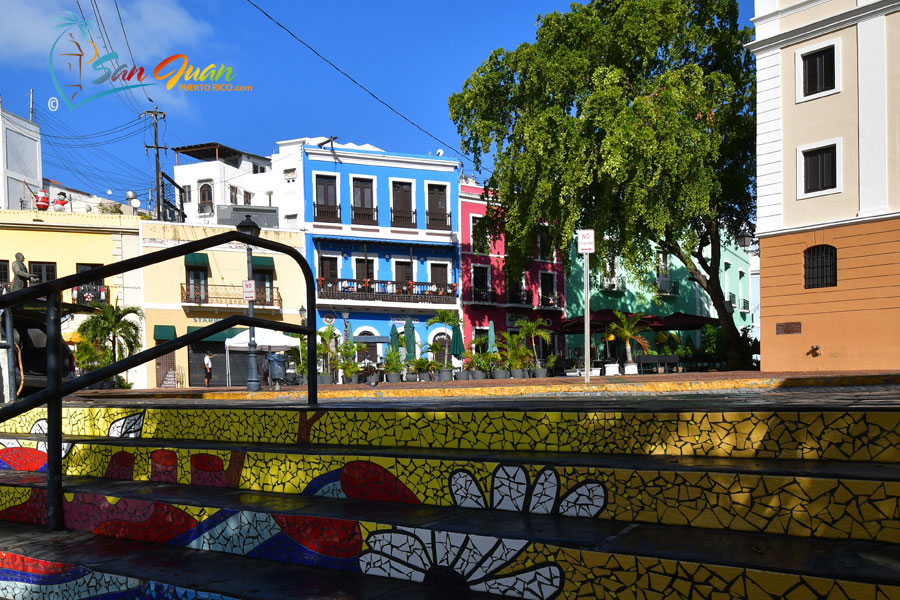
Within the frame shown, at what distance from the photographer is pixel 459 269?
38.0m

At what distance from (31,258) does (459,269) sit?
65.4 ft

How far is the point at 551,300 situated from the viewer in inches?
1588

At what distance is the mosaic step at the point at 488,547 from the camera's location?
6.00ft

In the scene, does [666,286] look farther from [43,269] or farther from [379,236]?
[43,269]

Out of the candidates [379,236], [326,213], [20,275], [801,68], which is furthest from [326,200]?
[20,275]

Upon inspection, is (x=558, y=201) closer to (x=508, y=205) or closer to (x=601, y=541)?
(x=508, y=205)

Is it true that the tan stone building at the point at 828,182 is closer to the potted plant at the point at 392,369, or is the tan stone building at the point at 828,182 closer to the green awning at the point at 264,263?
the potted plant at the point at 392,369

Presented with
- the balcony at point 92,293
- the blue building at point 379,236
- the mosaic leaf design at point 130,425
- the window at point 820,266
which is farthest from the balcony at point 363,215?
the mosaic leaf design at point 130,425

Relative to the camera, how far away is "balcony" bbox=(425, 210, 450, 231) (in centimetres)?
3731

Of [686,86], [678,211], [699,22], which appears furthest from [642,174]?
[699,22]

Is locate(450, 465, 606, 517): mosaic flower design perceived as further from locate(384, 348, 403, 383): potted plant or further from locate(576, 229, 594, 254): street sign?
locate(384, 348, 403, 383): potted plant

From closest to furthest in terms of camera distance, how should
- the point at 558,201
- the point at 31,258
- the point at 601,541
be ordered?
the point at 601,541
the point at 558,201
the point at 31,258

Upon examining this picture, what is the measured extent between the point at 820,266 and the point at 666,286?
972 inches

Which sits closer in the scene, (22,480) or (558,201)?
(22,480)
